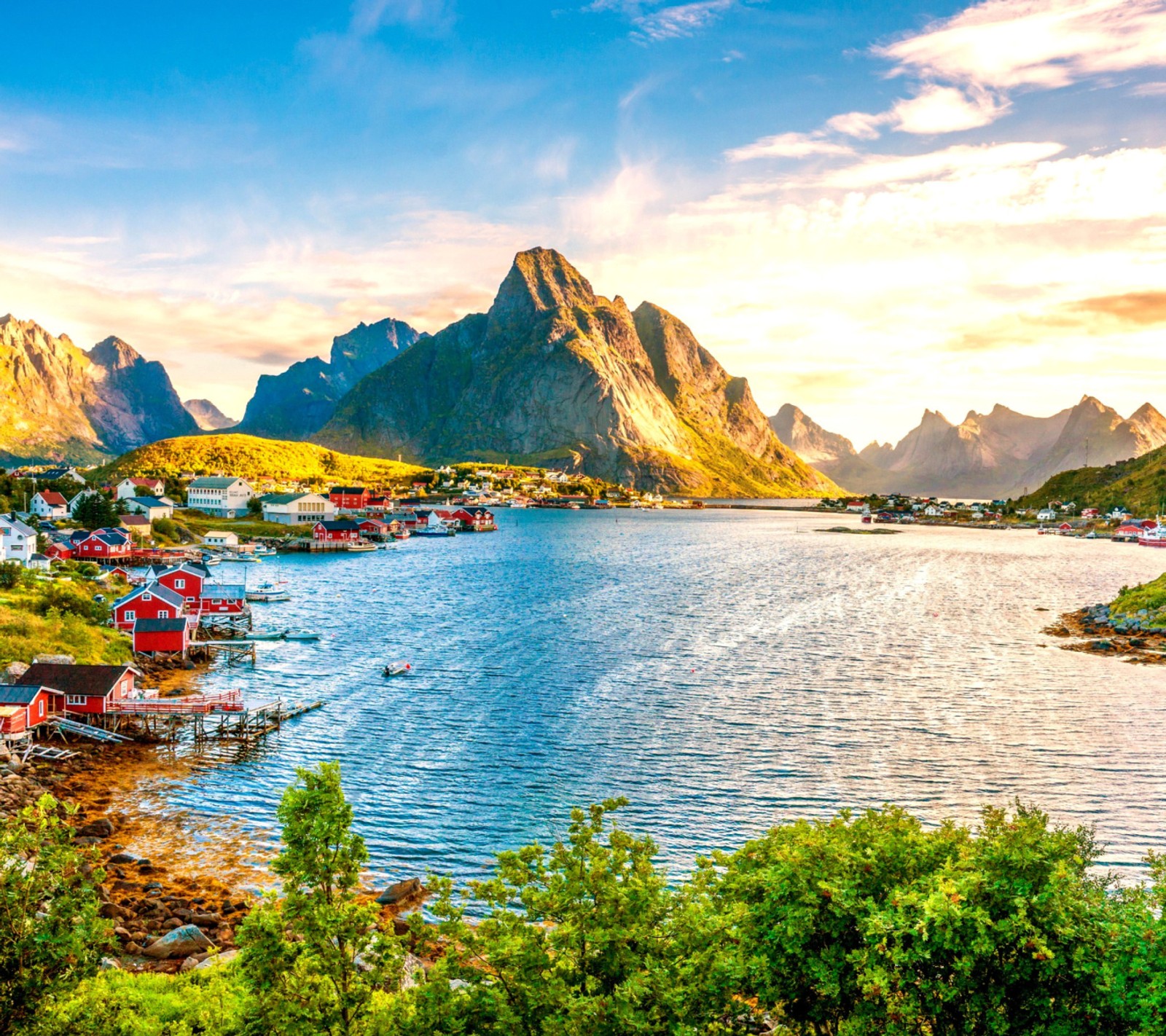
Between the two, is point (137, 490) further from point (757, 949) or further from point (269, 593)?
point (757, 949)

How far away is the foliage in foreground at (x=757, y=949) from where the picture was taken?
49.4 feet

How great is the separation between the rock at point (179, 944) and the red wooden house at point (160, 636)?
5116 centimetres

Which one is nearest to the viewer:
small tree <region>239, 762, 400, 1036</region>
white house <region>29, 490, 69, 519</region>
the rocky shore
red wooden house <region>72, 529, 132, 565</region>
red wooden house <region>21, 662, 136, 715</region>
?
small tree <region>239, 762, 400, 1036</region>

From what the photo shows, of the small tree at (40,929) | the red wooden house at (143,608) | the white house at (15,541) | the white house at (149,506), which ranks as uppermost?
the white house at (149,506)

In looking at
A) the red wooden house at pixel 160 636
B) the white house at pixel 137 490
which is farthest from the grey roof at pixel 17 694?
the white house at pixel 137 490

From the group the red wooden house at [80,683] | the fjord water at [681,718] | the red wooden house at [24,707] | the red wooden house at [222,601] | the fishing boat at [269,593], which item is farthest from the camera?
the fishing boat at [269,593]

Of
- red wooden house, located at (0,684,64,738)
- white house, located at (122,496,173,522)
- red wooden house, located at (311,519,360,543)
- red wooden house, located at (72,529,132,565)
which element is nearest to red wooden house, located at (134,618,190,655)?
red wooden house, located at (0,684,64,738)

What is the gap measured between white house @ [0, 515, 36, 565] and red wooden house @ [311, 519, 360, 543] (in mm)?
77721

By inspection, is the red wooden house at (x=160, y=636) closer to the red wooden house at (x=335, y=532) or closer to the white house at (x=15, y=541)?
the white house at (x=15, y=541)

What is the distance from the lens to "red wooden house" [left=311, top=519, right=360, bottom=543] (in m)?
183

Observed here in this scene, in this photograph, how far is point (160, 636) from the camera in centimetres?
7475

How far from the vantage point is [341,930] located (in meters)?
16.7

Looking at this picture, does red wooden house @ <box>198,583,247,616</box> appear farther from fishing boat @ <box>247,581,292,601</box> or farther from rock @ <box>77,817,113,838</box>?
rock @ <box>77,817,113,838</box>

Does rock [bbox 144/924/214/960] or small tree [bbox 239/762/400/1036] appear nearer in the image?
small tree [bbox 239/762/400/1036]
